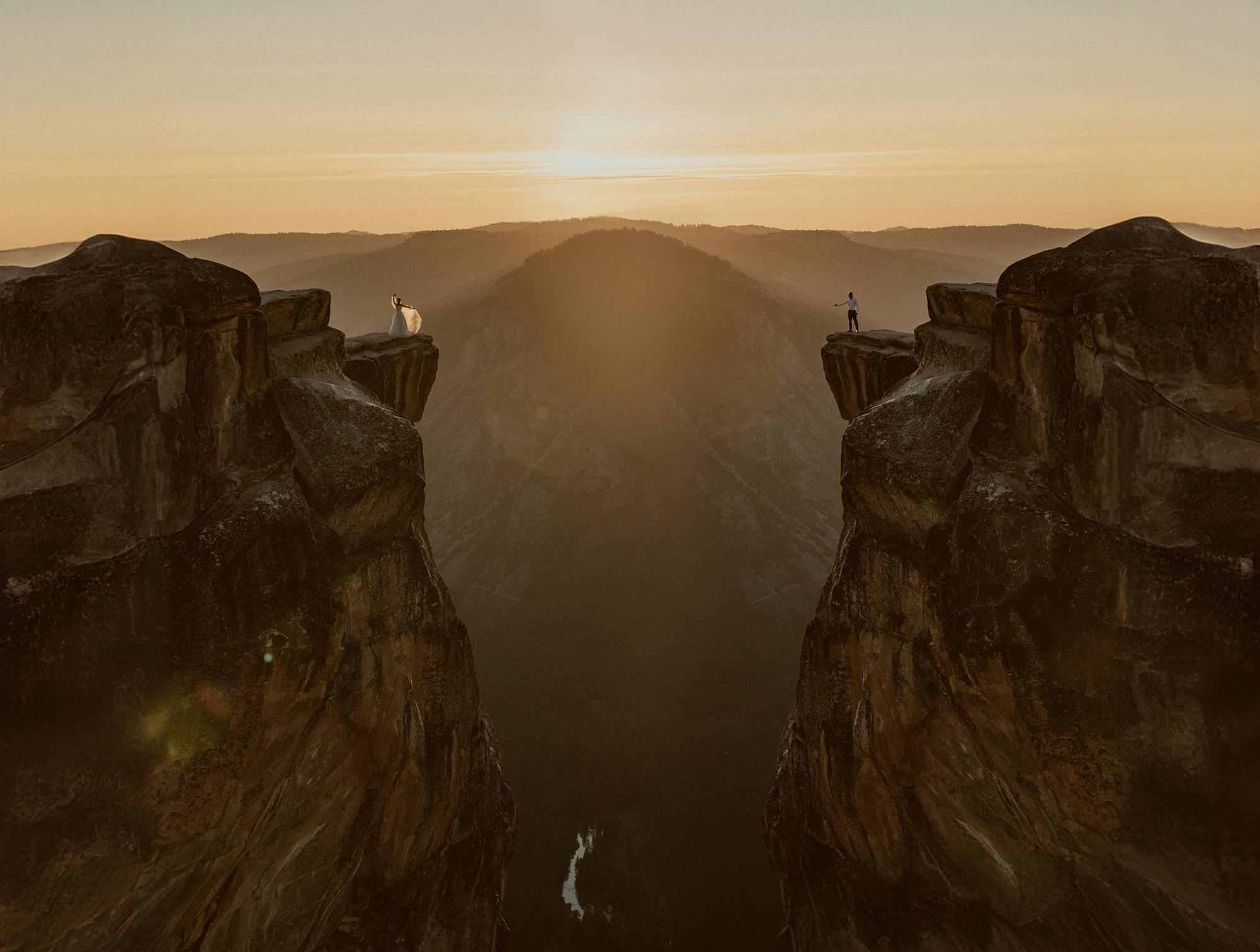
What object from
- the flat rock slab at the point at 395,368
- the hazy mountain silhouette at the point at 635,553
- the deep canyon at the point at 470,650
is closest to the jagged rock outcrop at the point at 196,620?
the deep canyon at the point at 470,650

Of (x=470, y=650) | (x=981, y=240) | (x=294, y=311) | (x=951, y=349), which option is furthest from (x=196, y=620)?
(x=981, y=240)

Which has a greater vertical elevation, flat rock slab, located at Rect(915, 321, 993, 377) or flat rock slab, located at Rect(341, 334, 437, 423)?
flat rock slab, located at Rect(915, 321, 993, 377)

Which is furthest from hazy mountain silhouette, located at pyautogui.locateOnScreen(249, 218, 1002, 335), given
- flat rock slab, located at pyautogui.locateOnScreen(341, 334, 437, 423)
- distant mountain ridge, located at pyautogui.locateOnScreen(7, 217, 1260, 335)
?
flat rock slab, located at pyautogui.locateOnScreen(341, 334, 437, 423)

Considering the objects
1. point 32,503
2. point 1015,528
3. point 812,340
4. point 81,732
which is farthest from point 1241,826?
point 812,340

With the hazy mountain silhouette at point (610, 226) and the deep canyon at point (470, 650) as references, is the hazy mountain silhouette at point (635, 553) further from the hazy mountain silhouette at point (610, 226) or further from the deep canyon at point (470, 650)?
the hazy mountain silhouette at point (610, 226)

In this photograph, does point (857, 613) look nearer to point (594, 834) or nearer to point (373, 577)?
point (373, 577)

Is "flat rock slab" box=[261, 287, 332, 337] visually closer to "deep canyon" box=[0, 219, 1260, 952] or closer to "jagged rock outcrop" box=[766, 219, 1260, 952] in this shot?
"deep canyon" box=[0, 219, 1260, 952]

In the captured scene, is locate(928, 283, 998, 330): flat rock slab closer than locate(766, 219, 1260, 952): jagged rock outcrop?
No
